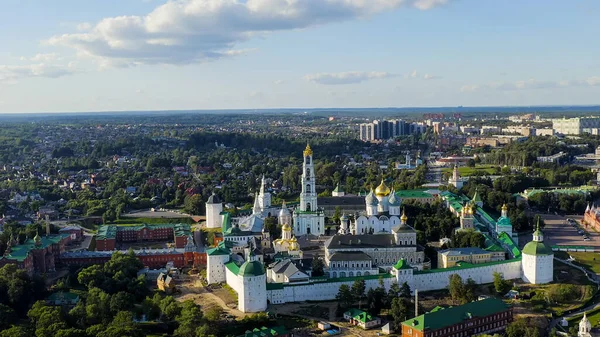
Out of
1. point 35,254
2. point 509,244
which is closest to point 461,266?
point 509,244

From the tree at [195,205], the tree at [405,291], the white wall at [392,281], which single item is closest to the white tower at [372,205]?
the white wall at [392,281]

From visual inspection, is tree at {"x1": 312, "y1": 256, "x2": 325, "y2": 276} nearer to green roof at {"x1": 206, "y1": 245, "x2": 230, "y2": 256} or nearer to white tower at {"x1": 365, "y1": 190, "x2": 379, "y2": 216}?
green roof at {"x1": 206, "y1": 245, "x2": 230, "y2": 256}

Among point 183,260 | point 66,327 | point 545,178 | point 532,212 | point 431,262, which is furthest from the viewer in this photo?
point 545,178

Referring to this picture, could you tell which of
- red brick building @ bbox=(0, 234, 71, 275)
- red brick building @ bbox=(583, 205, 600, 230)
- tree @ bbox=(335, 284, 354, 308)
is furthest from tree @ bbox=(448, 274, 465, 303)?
red brick building @ bbox=(583, 205, 600, 230)

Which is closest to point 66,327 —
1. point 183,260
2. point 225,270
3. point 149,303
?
point 149,303

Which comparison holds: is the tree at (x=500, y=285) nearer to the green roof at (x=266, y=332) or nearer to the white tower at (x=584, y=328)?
the white tower at (x=584, y=328)

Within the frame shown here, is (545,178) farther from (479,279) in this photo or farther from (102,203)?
(102,203)

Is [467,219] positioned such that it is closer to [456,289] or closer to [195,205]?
[456,289]
